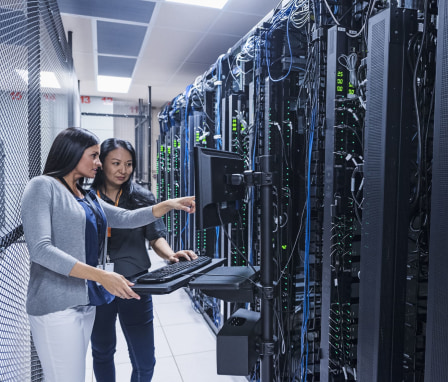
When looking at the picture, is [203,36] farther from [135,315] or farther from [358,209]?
[135,315]

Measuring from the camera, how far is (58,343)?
1416 millimetres

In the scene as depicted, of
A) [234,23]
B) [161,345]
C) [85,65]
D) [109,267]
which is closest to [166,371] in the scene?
[161,345]

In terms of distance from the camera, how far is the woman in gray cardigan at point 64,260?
132 centimetres

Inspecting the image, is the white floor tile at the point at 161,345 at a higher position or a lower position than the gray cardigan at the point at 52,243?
lower

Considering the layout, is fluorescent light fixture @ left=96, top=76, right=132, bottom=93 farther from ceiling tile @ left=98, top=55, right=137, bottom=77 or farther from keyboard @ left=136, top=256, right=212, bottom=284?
keyboard @ left=136, top=256, right=212, bottom=284

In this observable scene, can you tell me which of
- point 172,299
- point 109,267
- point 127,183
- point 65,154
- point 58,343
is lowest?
point 172,299

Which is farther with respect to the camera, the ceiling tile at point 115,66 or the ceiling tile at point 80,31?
the ceiling tile at point 115,66

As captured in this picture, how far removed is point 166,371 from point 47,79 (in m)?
2.24

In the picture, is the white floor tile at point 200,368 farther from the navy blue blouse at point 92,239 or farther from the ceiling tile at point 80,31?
the ceiling tile at point 80,31

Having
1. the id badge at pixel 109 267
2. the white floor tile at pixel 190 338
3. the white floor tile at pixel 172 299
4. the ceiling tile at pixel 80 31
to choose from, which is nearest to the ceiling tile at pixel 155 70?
the ceiling tile at pixel 80 31

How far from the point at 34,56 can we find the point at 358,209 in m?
1.80

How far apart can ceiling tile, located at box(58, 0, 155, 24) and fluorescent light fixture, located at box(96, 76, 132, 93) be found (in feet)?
9.49

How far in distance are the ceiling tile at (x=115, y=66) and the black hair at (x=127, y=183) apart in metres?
4.22

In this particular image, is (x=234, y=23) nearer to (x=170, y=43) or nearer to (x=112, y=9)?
(x=170, y=43)
